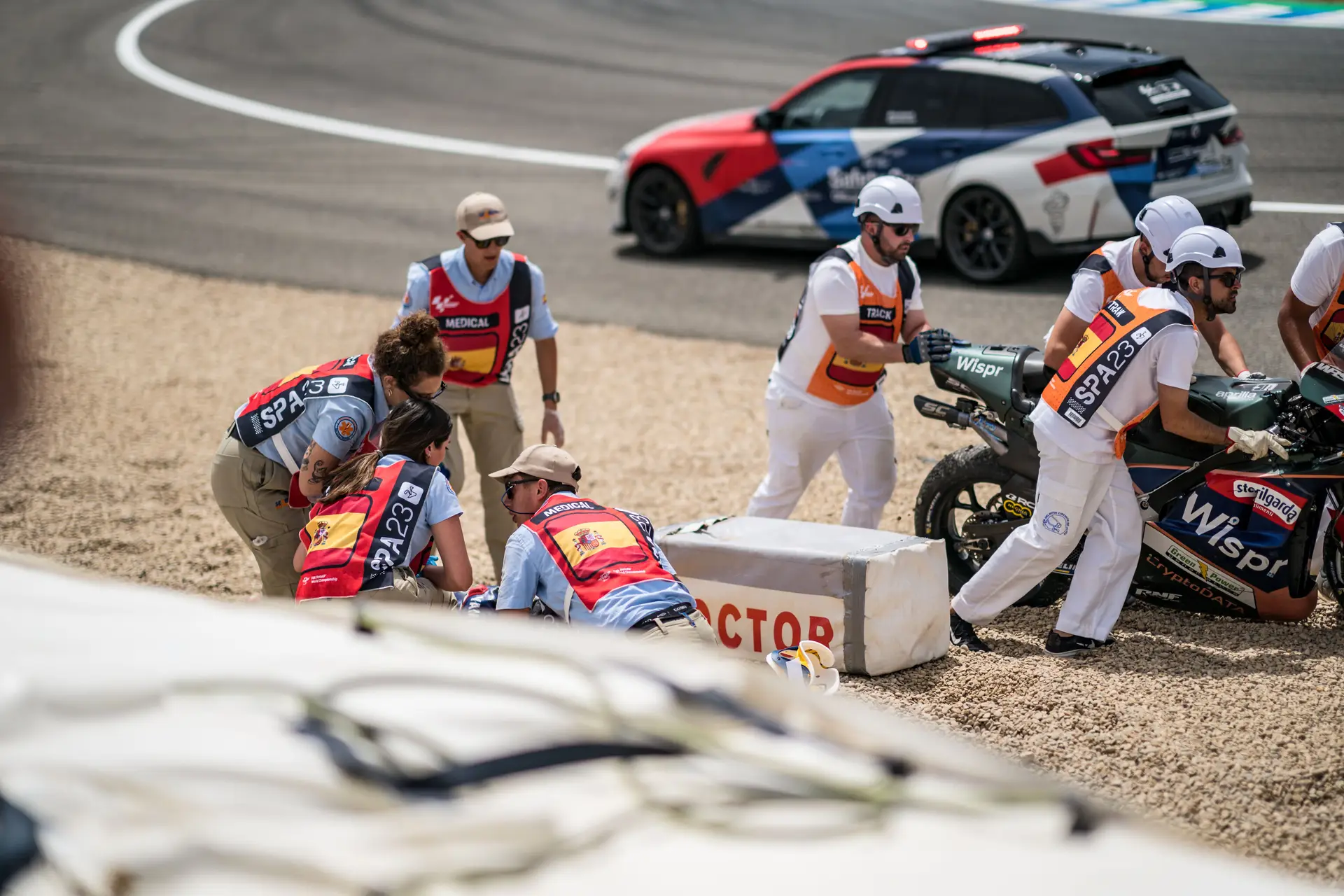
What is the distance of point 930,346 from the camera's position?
23.5 feet

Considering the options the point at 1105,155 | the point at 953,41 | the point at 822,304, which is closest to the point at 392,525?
the point at 822,304

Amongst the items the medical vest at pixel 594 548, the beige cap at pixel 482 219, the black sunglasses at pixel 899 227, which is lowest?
the medical vest at pixel 594 548

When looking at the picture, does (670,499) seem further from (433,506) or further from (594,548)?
(594,548)

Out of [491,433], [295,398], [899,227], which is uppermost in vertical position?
[899,227]

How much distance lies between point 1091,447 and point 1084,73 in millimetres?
6557

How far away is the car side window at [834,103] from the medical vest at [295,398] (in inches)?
300

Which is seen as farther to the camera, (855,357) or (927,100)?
(927,100)

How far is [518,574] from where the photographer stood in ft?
17.6

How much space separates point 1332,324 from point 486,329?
4357 millimetres

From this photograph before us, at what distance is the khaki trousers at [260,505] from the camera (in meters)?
6.61

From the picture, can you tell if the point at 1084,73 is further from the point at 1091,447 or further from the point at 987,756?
the point at 987,756

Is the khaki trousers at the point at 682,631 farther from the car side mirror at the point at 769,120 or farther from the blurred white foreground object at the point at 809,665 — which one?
the car side mirror at the point at 769,120

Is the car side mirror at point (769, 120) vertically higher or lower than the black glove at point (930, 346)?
higher

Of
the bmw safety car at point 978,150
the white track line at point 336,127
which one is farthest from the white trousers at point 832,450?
the white track line at point 336,127
